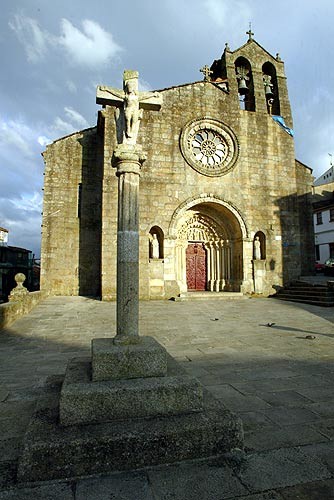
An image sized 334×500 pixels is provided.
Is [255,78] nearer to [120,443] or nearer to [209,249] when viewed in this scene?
[209,249]

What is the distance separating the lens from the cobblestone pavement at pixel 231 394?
1.87 metres

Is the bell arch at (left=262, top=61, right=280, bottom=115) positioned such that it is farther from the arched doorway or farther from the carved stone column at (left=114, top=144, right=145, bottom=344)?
the carved stone column at (left=114, top=144, right=145, bottom=344)

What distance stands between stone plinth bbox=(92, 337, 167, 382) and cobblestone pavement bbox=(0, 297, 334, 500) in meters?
0.73

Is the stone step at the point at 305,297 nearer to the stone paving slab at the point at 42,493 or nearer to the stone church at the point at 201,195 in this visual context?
the stone church at the point at 201,195

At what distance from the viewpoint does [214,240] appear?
1597cm

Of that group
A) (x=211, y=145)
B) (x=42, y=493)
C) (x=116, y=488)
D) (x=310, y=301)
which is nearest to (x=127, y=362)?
(x=116, y=488)

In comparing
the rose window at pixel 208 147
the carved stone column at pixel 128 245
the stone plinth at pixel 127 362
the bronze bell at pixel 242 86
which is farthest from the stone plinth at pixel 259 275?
the stone plinth at pixel 127 362

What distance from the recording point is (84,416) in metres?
2.30

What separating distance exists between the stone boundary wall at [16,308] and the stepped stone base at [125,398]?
5.69m

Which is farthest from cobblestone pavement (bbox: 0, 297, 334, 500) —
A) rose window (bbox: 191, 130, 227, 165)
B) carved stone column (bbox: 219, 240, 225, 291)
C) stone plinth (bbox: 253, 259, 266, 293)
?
rose window (bbox: 191, 130, 227, 165)

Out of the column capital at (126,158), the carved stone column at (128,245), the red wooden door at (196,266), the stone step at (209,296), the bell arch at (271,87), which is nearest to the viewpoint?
the carved stone column at (128,245)

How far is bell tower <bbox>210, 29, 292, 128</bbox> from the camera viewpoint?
16.2m

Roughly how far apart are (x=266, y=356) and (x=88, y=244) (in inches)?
486

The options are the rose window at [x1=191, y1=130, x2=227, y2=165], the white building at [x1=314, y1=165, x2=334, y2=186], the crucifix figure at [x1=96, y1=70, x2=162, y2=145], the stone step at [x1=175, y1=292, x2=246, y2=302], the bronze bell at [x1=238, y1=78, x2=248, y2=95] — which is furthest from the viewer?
the white building at [x1=314, y1=165, x2=334, y2=186]
